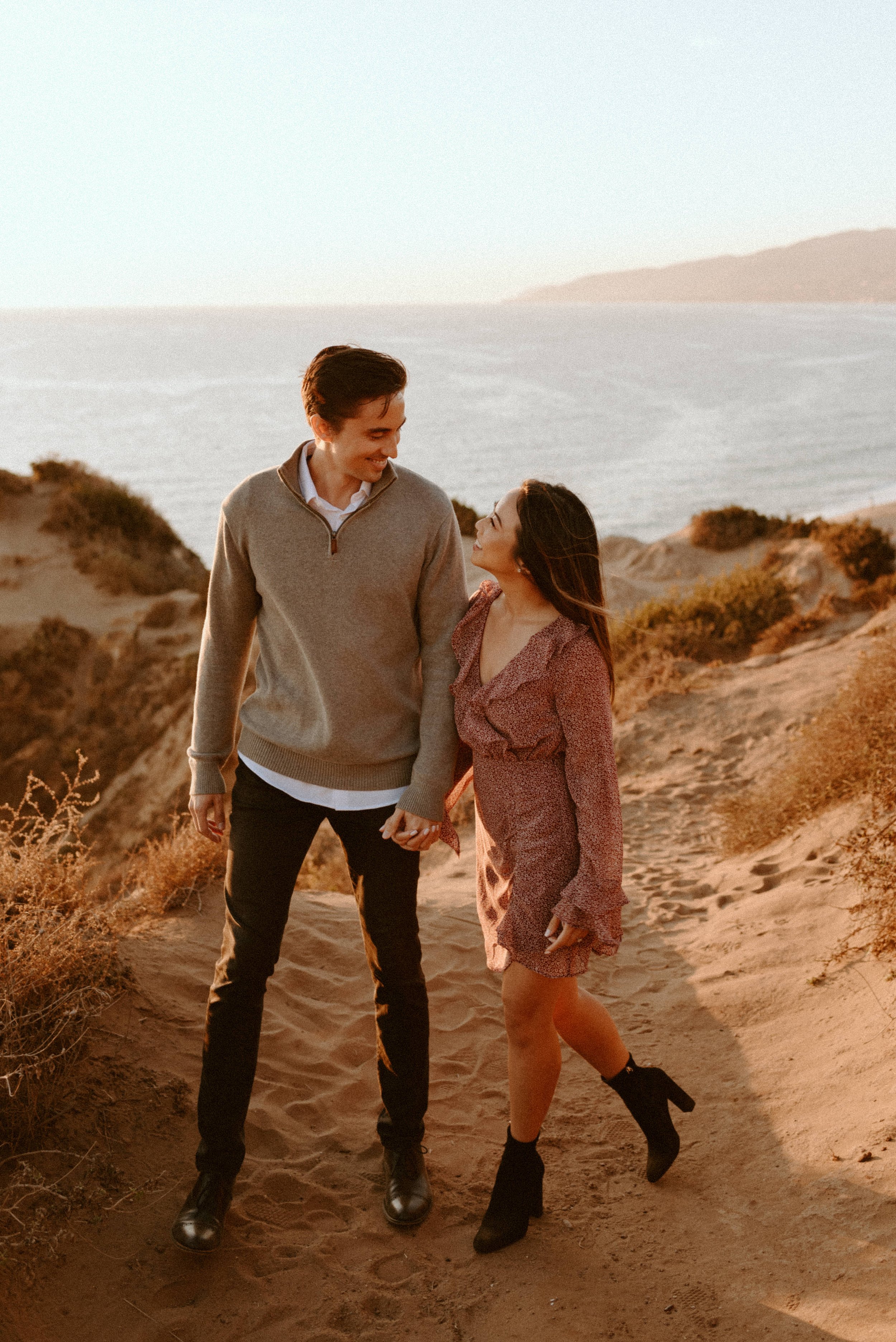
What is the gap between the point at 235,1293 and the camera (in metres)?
2.60

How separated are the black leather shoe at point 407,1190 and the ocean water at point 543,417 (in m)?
1.92

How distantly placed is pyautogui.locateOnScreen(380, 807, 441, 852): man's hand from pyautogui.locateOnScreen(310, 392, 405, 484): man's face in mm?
825

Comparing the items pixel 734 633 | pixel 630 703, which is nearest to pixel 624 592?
pixel 734 633

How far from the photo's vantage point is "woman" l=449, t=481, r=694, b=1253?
236 cm

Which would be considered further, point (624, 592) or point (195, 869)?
point (624, 592)

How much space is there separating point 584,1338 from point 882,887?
2049 millimetres

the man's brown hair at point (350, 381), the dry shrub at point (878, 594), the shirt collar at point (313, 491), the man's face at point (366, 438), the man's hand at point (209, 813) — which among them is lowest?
the dry shrub at point (878, 594)

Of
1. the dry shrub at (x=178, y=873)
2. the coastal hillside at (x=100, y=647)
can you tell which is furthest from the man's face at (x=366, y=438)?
the coastal hillside at (x=100, y=647)

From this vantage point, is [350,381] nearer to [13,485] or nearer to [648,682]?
[648,682]

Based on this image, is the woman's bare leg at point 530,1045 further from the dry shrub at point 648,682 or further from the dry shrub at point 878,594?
the dry shrub at point 878,594

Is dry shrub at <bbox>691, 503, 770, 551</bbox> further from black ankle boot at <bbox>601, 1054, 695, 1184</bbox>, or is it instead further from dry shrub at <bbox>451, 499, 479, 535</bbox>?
black ankle boot at <bbox>601, 1054, 695, 1184</bbox>

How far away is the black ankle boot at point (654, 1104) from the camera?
9.14 feet

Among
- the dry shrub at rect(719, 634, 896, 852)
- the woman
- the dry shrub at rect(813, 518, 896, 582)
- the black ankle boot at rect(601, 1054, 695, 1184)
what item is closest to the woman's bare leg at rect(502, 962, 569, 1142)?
the woman

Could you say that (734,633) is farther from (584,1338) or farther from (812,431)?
(812,431)
